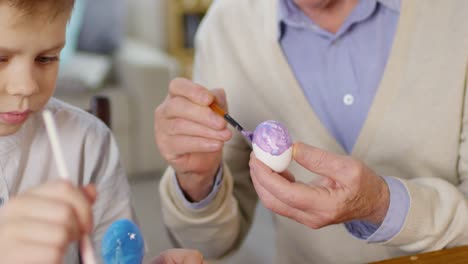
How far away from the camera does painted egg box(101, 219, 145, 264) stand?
74 cm

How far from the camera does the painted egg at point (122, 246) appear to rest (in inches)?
29.1

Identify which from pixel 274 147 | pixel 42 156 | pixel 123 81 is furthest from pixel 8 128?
pixel 123 81

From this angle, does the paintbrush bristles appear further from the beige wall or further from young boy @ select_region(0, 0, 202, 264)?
the beige wall

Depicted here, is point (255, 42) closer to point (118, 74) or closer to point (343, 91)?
point (343, 91)

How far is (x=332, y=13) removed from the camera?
1214 millimetres

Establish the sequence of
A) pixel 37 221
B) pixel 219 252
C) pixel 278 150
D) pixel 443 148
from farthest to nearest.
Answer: pixel 219 252 → pixel 443 148 → pixel 278 150 → pixel 37 221

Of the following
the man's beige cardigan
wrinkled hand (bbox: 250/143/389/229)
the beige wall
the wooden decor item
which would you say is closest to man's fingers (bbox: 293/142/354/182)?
wrinkled hand (bbox: 250/143/389/229)

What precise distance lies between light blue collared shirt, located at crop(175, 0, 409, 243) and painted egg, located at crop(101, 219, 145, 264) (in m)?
0.39

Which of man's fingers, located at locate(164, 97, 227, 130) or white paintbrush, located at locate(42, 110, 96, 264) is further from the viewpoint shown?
Answer: man's fingers, located at locate(164, 97, 227, 130)

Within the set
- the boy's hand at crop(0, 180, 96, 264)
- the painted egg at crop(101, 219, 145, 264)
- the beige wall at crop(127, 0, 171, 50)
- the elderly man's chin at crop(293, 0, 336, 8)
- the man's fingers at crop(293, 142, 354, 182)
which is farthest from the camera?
the beige wall at crop(127, 0, 171, 50)

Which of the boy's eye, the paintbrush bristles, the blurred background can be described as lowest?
the blurred background

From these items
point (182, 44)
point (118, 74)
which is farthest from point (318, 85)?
point (182, 44)

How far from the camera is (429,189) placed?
1.00 m

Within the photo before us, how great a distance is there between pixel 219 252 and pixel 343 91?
44 cm
